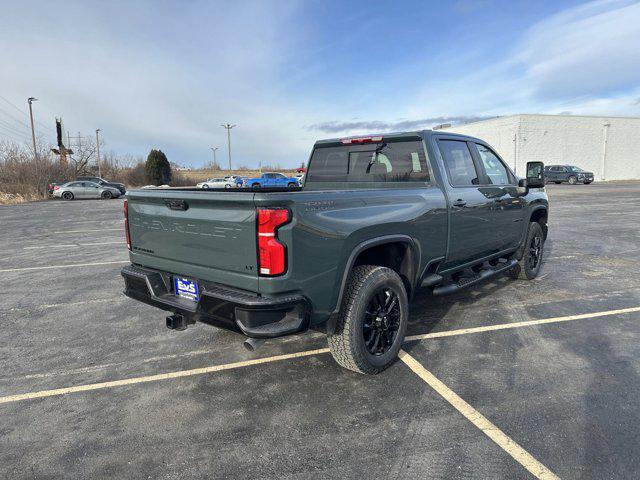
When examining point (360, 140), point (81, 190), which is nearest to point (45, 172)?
point (81, 190)

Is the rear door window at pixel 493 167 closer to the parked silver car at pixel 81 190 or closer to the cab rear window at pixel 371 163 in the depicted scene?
the cab rear window at pixel 371 163

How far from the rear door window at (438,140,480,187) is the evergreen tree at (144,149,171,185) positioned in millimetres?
44790

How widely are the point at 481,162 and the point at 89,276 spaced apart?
6097mm

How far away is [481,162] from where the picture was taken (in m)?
4.92

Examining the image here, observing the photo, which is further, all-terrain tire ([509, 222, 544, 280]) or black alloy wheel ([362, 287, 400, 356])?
all-terrain tire ([509, 222, 544, 280])

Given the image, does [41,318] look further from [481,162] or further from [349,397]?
[481,162]

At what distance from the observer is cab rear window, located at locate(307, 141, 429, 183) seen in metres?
4.14

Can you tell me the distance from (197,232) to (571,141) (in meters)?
48.9

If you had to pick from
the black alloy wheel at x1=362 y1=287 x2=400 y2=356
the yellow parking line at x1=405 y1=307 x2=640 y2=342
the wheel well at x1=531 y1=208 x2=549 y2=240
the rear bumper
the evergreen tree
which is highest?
the evergreen tree

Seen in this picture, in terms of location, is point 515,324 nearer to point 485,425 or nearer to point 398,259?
point 398,259

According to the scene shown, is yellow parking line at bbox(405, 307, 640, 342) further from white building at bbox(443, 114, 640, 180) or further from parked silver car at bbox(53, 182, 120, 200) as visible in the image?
white building at bbox(443, 114, 640, 180)

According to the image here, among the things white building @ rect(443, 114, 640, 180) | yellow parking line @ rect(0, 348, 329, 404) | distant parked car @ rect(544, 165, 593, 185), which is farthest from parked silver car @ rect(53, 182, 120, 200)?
white building @ rect(443, 114, 640, 180)

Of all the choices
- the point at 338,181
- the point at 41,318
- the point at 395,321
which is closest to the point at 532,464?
the point at 395,321

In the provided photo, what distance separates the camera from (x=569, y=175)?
35188 millimetres
